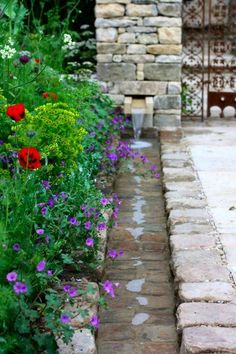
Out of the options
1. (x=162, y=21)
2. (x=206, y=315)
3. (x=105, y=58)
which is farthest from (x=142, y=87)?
(x=206, y=315)

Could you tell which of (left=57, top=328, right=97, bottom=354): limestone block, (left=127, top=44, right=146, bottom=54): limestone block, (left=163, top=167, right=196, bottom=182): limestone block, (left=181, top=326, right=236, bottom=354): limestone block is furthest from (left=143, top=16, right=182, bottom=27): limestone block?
(left=57, top=328, right=97, bottom=354): limestone block

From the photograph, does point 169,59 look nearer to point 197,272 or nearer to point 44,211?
point 197,272

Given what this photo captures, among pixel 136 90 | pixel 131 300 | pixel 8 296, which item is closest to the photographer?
pixel 8 296

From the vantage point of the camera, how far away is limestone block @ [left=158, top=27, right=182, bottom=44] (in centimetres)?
791

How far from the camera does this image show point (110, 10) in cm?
791

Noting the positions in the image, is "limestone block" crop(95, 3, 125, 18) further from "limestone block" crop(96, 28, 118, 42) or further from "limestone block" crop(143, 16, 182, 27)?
"limestone block" crop(143, 16, 182, 27)

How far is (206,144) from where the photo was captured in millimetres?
7457

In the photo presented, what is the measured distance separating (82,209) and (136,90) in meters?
4.27

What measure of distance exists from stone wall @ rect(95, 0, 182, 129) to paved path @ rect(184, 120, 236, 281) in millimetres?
461

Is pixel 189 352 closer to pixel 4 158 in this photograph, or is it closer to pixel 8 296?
pixel 8 296

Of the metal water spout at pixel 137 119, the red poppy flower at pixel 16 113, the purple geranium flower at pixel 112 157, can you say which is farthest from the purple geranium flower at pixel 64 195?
the metal water spout at pixel 137 119

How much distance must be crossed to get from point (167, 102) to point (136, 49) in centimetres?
68

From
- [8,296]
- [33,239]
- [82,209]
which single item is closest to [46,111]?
[82,209]

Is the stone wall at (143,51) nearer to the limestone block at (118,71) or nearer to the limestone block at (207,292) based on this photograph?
the limestone block at (118,71)
